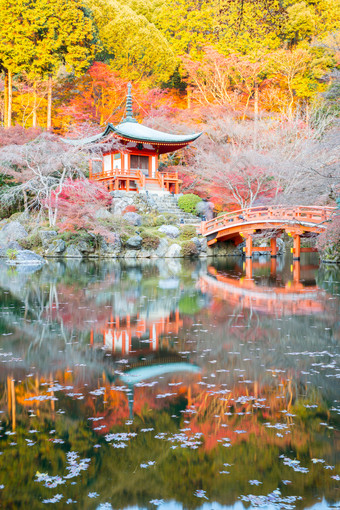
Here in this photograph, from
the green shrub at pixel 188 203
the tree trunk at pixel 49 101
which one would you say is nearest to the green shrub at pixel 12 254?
the green shrub at pixel 188 203

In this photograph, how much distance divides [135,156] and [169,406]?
2467 cm

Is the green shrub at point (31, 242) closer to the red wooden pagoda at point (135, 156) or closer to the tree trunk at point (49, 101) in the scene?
the red wooden pagoda at point (135, 156)

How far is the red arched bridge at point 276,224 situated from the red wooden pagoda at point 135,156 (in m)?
5.08

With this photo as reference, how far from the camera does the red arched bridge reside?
731 inches

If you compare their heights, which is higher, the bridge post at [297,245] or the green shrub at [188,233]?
the green shrub at [188,233]

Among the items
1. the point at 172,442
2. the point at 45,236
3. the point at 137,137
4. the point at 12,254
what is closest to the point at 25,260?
the point at 12,254

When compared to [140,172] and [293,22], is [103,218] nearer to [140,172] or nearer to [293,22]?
[140,172]

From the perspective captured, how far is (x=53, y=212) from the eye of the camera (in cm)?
2489

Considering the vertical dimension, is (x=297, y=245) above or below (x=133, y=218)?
below

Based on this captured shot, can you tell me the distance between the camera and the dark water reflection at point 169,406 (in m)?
3.42

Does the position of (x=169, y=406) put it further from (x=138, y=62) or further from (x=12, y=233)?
Result: (x=138, y=62)

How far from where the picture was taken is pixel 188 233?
23656mm

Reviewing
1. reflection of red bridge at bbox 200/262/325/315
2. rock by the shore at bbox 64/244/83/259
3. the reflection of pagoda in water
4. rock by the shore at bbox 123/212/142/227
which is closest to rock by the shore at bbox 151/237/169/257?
rock by the shore at bbox 123/212/142/227

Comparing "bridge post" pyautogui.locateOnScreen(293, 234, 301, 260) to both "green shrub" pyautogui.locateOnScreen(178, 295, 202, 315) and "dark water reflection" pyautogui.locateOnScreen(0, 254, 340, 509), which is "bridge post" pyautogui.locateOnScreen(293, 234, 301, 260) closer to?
"green shrub" pyautogui.locateOnScreen(178, 295, 202, 315)
